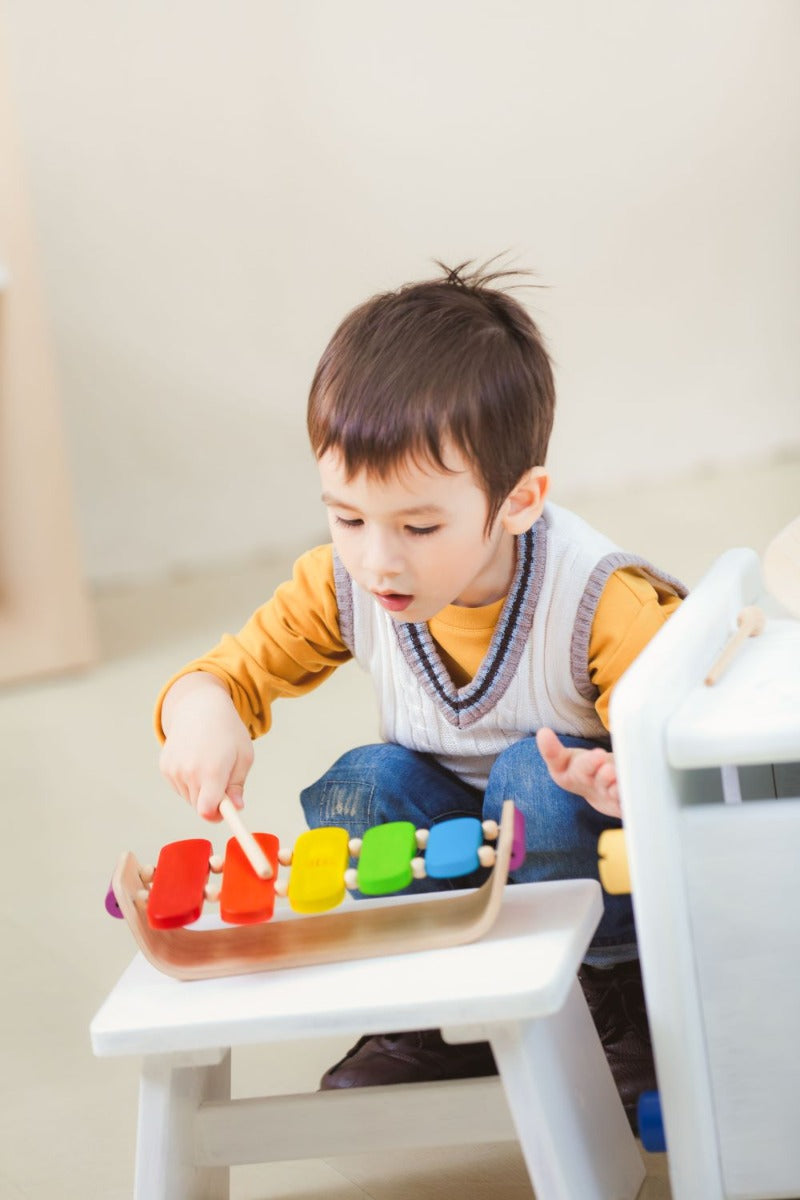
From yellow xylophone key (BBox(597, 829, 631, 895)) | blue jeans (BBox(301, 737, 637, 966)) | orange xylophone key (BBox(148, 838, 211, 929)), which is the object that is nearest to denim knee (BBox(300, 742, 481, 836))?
blue jeans (BBox(301, 737, 637, 966))

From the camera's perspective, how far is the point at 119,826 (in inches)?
60.3

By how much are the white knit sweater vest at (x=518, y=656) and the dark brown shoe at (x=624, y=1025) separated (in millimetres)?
152

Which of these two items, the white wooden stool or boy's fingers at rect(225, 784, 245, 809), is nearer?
the white wooden stool

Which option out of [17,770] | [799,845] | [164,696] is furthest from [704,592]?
[17,770]

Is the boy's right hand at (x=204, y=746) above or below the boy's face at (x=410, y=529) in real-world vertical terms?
below

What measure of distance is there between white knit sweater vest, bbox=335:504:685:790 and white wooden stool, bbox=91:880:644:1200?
0.66ft

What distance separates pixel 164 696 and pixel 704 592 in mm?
346

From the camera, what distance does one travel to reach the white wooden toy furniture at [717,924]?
→ 0.58 m

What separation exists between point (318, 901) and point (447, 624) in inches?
11.7

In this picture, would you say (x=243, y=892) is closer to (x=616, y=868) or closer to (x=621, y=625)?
(x=616, y=868)

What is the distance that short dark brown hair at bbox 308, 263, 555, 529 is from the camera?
31.1 inches

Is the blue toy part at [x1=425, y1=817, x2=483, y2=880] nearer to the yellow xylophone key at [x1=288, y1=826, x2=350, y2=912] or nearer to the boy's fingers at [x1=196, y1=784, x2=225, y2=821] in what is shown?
the yellow xylophone key at [x1=288, y1=826, x2=350, y2=912]

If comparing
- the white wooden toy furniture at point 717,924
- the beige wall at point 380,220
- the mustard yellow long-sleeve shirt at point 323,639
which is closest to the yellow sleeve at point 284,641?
the mustard yellow long-sleeve shirt at point 323,639

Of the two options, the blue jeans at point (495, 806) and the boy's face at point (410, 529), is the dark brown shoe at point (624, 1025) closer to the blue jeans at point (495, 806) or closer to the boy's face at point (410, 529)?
the blue jeans at point (495, 806)
